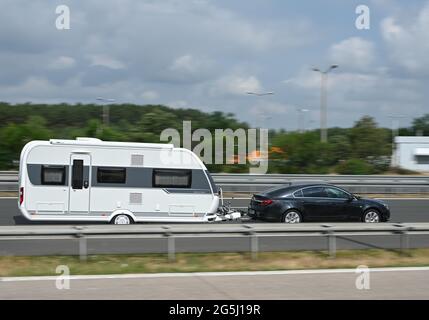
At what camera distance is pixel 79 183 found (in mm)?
17469

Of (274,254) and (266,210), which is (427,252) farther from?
(266,210)

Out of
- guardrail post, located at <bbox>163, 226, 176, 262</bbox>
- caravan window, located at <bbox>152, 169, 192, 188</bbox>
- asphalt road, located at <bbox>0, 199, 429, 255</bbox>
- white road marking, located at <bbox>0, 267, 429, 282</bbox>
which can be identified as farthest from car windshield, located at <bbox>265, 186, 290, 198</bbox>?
white road marking, located at <bbox>0, 267, 429, 282</bbox>

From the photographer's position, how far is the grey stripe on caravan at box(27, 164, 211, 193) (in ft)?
57.0

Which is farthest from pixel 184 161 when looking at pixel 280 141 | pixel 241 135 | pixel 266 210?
pixel 280 141

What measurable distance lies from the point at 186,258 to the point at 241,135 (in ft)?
94.6

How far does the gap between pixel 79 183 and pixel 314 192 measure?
718cm

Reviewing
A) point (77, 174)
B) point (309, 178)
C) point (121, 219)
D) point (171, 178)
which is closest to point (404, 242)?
point (171, 178)

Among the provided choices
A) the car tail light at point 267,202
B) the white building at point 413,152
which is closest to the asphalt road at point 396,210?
the car tail light at point 267,202

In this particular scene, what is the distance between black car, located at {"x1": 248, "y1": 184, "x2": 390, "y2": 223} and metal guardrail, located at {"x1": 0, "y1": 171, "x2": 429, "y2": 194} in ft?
27.6

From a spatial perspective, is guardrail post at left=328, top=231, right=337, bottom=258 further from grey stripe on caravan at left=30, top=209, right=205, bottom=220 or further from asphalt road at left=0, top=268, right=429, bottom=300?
grey stripe on caravan at left=30, top=209, right=205, bottom=220

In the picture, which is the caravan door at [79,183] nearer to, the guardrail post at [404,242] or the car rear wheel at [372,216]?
the car rear wheel at [372,216]

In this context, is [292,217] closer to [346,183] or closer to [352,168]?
[346,183]

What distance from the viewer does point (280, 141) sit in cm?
4647

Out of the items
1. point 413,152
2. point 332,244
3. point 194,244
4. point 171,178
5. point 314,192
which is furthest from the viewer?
point 413,152
